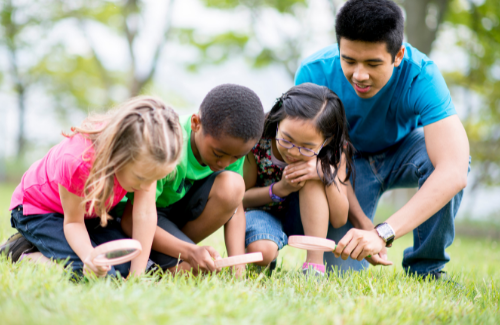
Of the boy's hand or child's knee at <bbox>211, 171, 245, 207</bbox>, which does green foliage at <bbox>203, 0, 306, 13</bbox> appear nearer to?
child's knee at <bbox>211, 171, 245, 207</bbox>

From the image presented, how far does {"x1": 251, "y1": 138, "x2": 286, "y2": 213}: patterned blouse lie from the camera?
299cm

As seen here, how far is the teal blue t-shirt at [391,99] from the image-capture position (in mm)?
2832

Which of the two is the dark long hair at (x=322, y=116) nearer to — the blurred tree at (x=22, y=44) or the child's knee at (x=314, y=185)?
the child's knee at (x=314, y=185)

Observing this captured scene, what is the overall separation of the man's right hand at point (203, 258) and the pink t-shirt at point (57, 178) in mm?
520

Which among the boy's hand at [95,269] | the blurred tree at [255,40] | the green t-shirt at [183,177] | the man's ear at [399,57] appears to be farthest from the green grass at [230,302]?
the blurred tree at [255,40]

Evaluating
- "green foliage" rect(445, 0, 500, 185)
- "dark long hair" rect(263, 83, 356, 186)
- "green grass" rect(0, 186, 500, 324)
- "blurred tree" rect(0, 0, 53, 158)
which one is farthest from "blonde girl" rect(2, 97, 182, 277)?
"blurred tree" rect(0, 0, 53, 158)

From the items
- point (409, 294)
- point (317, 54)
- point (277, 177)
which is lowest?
point (409, 294)

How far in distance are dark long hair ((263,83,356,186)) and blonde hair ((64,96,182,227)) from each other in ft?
2.86

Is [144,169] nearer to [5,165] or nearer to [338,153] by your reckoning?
[338,153]

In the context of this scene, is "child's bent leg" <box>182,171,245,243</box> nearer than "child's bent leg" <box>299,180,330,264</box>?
Yes

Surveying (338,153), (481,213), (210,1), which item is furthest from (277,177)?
(210,1)

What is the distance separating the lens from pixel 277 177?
305cm

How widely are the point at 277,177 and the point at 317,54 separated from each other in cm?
105

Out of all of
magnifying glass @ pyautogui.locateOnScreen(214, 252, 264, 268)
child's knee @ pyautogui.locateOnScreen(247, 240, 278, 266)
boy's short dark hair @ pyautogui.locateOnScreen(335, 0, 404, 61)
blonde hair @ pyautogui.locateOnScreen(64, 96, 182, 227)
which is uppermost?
boy's short dark hair @ pyautogui.locateOnScreen(335, 0, 404, 61)
